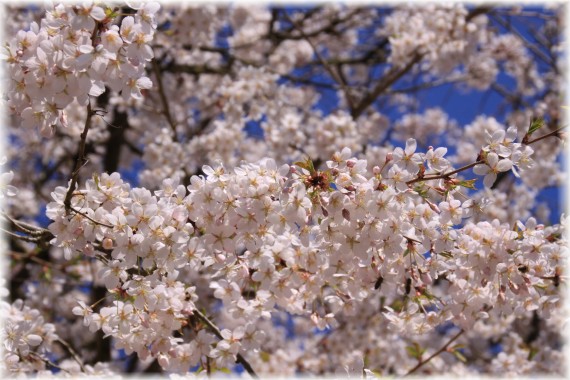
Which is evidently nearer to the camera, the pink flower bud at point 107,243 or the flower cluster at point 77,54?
the flower cluster at point 77,54

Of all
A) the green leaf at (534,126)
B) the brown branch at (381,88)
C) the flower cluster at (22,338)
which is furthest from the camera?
the brown branch at (381,88)

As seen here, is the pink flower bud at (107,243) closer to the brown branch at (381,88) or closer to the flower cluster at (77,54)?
the flower cluster at (77,54)

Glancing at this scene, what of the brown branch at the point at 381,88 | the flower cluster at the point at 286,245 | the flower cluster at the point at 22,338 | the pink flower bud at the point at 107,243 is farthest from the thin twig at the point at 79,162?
the brown branch at the point at 381,88

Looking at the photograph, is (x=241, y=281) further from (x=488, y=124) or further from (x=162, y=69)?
(x=488, y=124)

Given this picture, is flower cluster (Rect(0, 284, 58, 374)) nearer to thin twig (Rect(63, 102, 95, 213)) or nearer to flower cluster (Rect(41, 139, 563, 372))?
flower cluster (Rect(41, 139, 563, 372))

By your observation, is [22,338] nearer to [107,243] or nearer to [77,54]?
[107,243]

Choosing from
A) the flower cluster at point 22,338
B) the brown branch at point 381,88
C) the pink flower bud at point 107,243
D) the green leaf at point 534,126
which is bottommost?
the flower cluster at point 22,338

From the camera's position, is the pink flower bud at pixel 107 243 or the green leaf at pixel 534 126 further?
the green leaf at pixel 534 126

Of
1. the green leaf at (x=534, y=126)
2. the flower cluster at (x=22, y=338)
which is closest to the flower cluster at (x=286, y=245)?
the green leaf at (x=534, y=126)

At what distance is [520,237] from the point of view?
245 cm

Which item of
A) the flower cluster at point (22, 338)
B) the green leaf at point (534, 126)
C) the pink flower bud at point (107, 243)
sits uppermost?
the green leaf at point (534, 126)

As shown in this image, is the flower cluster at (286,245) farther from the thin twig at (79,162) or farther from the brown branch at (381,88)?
the brown branch at (381,88)

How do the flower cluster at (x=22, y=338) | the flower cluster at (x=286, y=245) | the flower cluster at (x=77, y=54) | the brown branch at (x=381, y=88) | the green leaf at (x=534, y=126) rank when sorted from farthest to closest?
the brown branch at (x=381, y=88), the flower cluster at (x=22, y=338), the green leaf at (x=534, y=126), the flower cluster at (x=286, y=245), the flower cluster at (x=77, y=54)

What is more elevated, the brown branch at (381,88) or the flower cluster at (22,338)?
the brown branch at (381,88)
